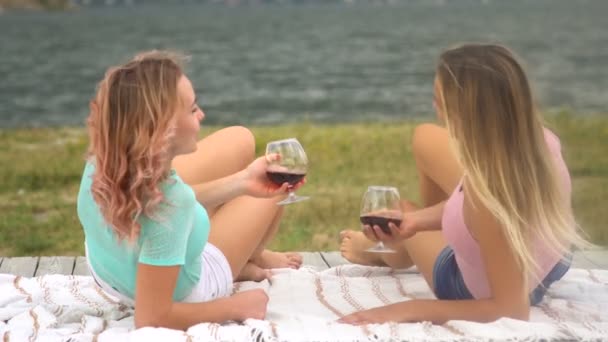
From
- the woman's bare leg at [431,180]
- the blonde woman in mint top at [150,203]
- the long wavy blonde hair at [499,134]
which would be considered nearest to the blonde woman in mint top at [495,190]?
the long wavy blonde hair at [499,134]

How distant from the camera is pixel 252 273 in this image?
3758 millimetres

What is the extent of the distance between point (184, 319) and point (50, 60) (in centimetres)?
5139

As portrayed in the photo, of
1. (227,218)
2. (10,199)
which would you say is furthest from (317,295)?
(10,199)

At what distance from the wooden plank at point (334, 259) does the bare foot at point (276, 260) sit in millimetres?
271

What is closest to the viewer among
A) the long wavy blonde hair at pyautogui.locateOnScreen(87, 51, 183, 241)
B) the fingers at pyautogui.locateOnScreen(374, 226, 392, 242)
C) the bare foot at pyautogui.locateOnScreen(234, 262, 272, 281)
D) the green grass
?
the long wavy blonde hair at pyautogui.locateOnScreen(87, 51, 183, 241)

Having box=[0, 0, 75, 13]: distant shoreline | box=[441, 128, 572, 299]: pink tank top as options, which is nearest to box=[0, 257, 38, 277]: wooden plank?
box=[441, 128, 572, 299]: pink tank top

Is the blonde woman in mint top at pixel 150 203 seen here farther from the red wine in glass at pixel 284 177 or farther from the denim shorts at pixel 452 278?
the denim shorts at pixel 452 278

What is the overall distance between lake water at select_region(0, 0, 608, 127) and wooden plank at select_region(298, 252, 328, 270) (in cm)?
156

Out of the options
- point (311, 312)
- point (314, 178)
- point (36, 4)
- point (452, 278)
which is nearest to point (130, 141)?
point (311, 312)

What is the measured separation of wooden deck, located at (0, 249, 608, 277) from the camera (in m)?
4.20

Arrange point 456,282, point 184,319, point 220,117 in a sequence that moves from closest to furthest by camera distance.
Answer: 1. point 184,319
2. point 456,282
3. point 220,117

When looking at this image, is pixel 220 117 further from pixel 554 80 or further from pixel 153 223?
pixel 153 223

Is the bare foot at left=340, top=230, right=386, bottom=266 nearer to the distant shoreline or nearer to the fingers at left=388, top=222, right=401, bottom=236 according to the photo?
the fingers at left=388, top=222, right=401, bottom=236

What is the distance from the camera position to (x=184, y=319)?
115 inches
